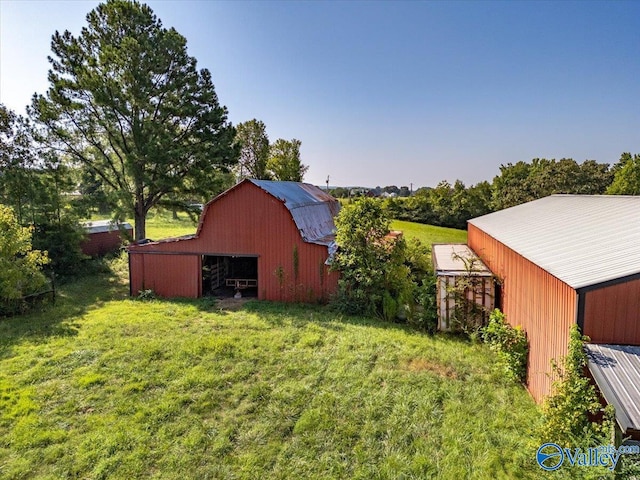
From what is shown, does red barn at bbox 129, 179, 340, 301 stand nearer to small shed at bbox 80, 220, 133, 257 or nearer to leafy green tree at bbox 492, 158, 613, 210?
small shed at bbox 80, 220, 133, 257

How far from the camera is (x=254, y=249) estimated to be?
14156 mm

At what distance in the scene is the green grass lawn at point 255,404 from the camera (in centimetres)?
521

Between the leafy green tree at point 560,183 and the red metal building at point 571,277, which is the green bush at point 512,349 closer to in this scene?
the red metal building at point 571,277

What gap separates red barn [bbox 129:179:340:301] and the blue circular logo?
28.7 feet

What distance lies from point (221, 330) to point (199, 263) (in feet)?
16.2

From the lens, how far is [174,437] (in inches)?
227

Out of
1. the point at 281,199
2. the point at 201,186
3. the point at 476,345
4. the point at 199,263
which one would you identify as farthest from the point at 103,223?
the point at 476,345

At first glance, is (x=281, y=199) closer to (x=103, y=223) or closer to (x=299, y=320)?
(x=299, y=320)

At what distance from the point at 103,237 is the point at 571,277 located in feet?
79.2

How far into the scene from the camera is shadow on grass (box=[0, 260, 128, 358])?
10148 millimetres

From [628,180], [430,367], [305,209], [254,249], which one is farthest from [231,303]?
[628,180]

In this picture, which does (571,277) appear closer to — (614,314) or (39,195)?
(614,314)

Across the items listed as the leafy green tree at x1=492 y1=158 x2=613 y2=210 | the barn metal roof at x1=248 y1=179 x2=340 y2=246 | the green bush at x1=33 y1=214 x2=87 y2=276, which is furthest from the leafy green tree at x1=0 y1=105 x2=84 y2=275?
the leafy green tree at x1=492 y1=158 x2=613 y2=210

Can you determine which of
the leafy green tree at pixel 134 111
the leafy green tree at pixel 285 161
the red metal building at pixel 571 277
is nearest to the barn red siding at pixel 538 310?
the red metal building at pixel 571 277
